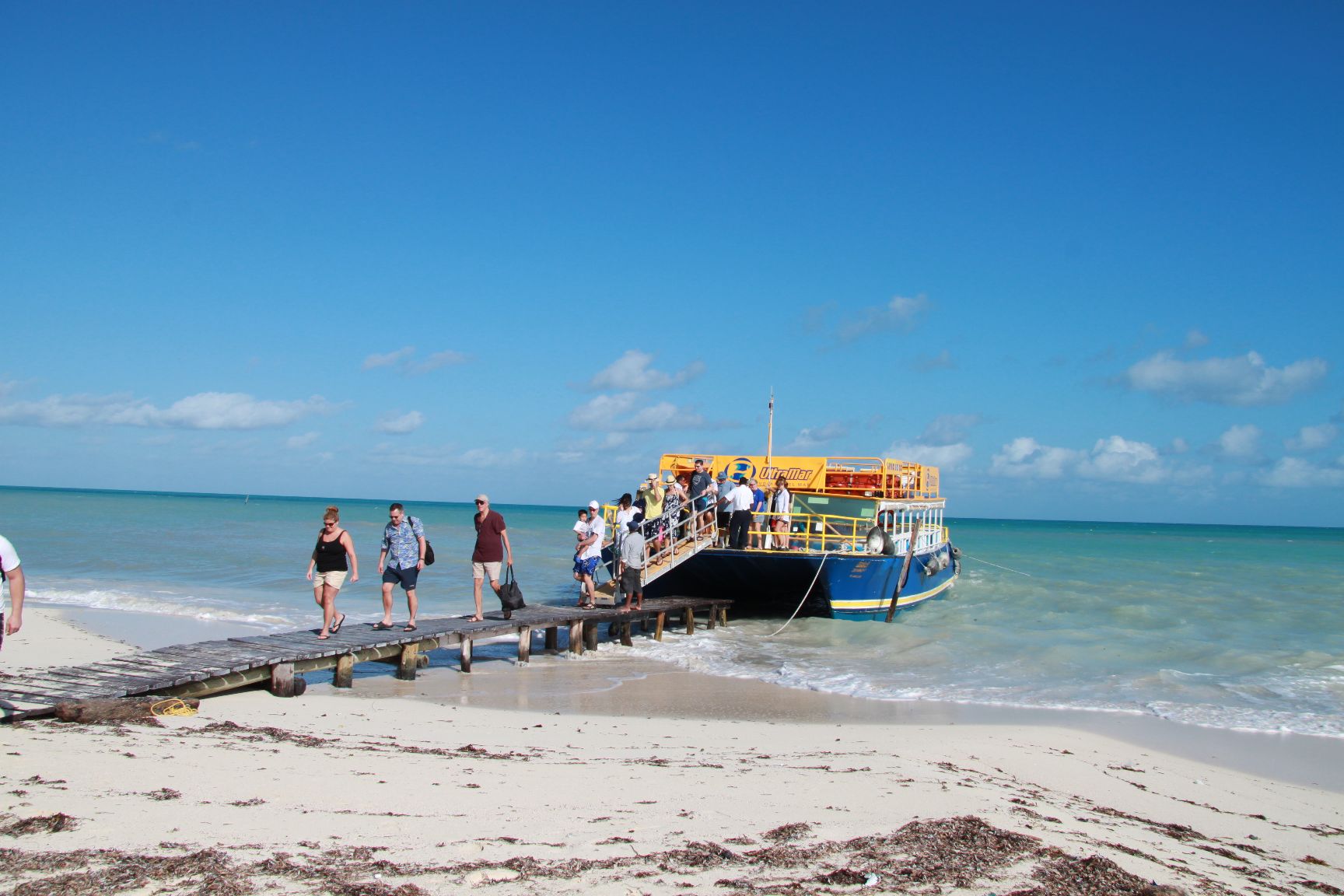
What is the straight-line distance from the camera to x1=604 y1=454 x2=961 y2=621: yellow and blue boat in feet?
63.7

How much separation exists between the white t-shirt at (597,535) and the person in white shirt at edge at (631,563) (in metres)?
0.46

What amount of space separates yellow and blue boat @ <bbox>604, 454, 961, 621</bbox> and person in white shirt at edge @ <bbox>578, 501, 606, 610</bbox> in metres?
1.59

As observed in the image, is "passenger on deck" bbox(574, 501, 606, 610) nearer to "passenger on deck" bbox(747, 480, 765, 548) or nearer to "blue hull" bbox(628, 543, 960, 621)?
"blue hull" bbox(628, 543, 960, 621)

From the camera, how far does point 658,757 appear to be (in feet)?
28.0

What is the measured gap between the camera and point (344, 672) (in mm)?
11609

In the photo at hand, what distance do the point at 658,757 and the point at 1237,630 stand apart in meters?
19.6

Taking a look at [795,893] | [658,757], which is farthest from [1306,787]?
[795,893]

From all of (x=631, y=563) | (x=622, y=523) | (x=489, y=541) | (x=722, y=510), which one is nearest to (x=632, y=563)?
(x=631, y=563)

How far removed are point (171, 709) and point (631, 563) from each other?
897 centimetres

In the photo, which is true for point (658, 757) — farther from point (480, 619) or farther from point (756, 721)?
point (480, 619)

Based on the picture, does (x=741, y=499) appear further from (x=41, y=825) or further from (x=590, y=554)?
(x=41, y=825)

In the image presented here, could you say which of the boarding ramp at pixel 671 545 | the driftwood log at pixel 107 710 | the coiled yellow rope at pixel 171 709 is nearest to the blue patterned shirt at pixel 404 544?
the coiled yellow rope at pixel 171 709

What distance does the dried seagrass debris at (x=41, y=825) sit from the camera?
5148mm

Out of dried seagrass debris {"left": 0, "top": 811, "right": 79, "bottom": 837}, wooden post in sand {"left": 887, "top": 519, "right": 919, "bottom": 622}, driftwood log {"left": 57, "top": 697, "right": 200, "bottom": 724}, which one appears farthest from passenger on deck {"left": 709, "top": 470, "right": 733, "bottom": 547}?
dried seagrass debris {"left": 0, "top": 811, "right": 79, "bottom": 837}
